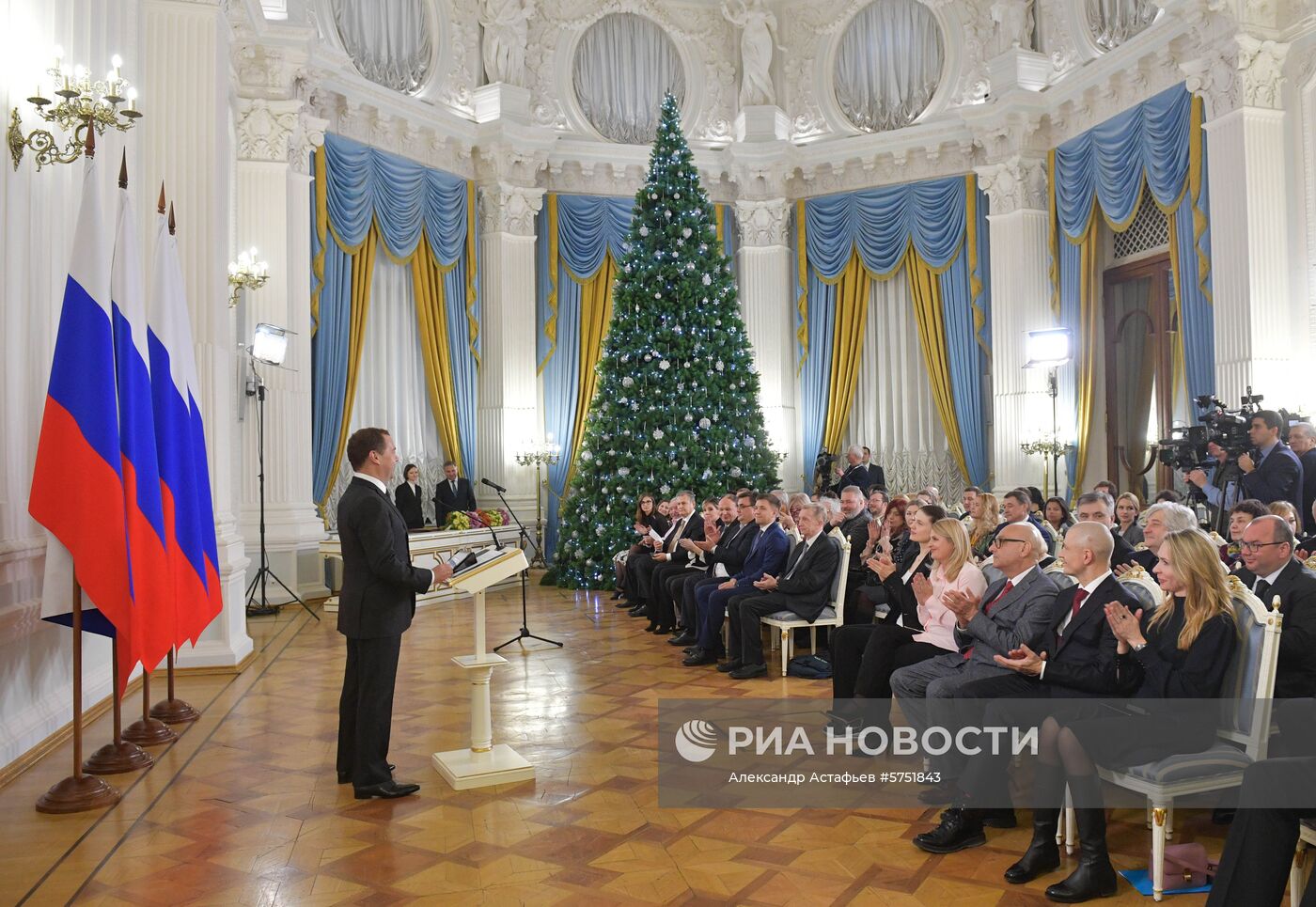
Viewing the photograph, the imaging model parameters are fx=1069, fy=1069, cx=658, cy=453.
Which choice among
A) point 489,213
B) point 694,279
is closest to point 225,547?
point 694,279

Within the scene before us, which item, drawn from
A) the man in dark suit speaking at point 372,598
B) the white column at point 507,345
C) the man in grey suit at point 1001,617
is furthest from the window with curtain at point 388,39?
the man in grey suit at point 1001,617

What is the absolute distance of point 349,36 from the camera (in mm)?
13297

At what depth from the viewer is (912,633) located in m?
5.20

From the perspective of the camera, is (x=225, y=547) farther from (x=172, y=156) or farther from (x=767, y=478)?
(x=767, y=478)

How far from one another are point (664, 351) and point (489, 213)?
395 centimetres

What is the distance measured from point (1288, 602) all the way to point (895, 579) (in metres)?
2.24

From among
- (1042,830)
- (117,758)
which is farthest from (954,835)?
(117,758)

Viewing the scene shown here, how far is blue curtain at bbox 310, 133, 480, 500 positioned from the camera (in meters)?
12.5

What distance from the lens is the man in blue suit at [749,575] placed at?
7723 mm

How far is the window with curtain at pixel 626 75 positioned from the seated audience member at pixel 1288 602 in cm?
1291

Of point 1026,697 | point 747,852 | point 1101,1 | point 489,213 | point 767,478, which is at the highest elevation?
point 1101,1

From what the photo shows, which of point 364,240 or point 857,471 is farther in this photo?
point 364,240

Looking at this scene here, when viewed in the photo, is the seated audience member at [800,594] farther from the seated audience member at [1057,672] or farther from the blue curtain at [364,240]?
the blue curtain at [364,240]

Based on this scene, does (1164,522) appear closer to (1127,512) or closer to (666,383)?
(1127,512)
